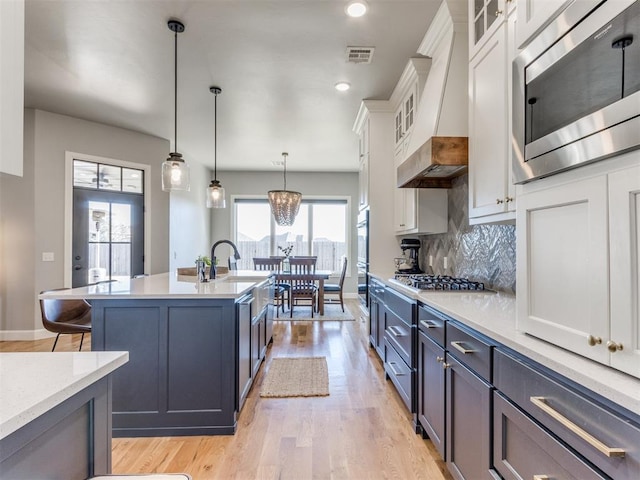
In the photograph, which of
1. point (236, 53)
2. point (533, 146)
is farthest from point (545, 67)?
point (236, 53)

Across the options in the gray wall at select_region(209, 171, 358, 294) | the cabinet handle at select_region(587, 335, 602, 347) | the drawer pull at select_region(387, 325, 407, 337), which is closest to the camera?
the cabinet handle at select_region(587, 335, 602, 347)

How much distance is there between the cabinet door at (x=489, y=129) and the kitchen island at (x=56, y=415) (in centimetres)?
179

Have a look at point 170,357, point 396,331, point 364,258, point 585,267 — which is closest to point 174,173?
point 170,357

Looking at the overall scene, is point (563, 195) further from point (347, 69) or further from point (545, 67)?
point (347, 69)

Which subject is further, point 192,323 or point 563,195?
point 192,323

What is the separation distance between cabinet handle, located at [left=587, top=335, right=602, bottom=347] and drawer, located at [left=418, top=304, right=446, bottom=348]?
817 mm

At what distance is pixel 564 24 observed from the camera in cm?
100

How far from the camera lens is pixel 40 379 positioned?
78 centimetres

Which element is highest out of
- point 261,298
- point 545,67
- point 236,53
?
point 236,53

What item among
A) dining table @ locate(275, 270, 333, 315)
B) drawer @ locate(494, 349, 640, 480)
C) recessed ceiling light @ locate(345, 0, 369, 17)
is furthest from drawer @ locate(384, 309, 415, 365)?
dining table @ locate(275, 270, 333, 315)

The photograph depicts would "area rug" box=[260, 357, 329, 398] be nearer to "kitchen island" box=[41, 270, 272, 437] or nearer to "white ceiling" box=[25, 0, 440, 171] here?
"kitchen island" box=[41, 270, 272, 437]

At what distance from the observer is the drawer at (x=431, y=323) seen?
173 centimetres

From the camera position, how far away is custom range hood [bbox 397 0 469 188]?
2.20 m

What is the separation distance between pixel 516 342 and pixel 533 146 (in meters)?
0.65
